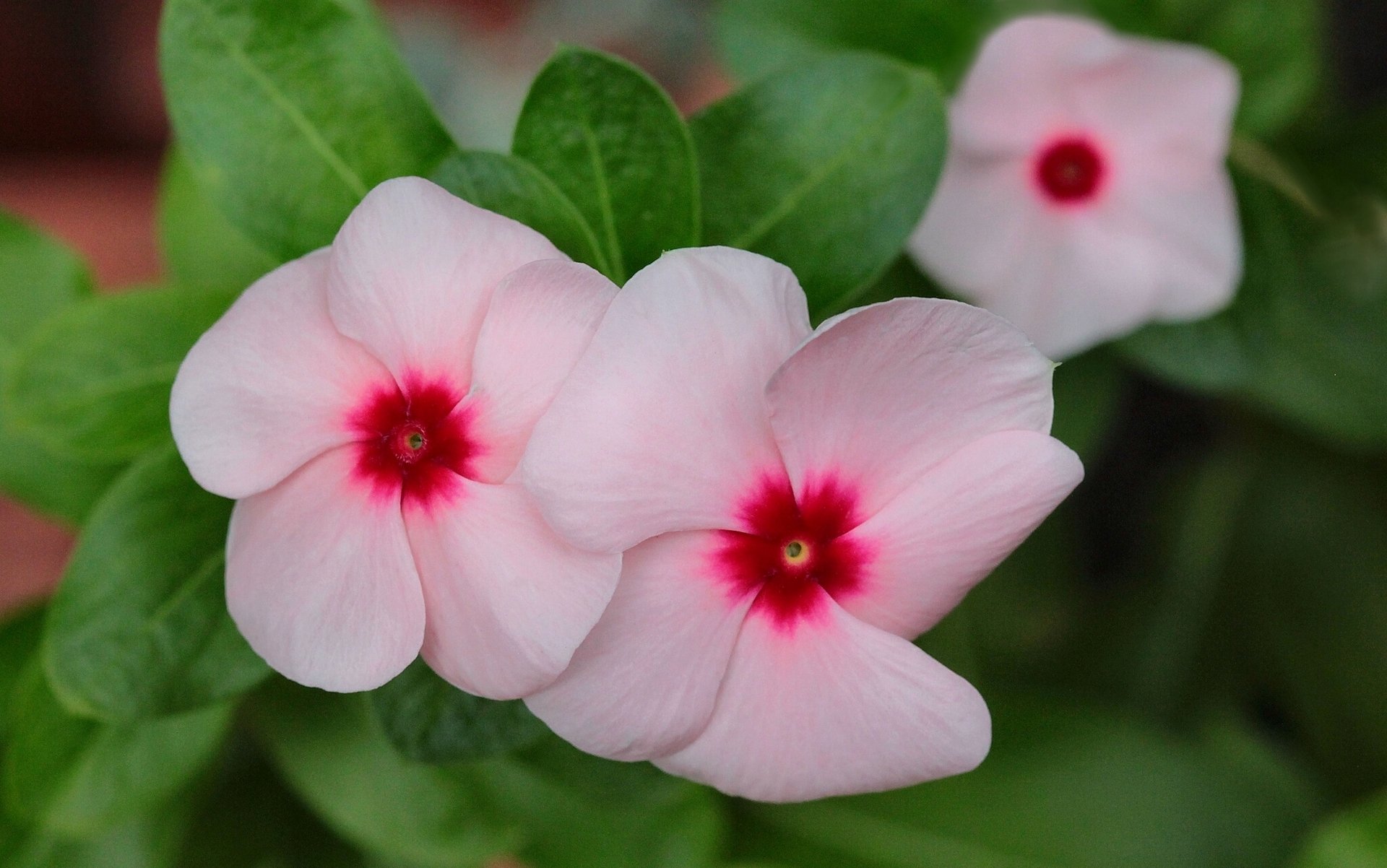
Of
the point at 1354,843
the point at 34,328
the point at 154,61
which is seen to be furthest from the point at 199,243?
the point at 154,61

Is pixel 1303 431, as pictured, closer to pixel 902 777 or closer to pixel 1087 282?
pixel 1087 282


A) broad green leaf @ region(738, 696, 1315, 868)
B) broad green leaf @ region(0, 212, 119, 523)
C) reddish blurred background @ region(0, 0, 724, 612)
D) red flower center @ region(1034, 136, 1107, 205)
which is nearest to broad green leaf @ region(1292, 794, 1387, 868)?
broad green leaf @ region(738, 696, 1315, 868)

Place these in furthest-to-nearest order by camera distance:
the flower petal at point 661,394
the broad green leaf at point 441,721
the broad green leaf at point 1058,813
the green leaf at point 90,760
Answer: the broad green leaf at point 1058,813
the green leaf at point 90,760
the broad green leaf at point 441,721
the flower petal at point 661,394

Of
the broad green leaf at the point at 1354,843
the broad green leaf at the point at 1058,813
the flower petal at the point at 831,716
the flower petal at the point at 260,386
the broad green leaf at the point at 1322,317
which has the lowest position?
the broad green leaf at the point at 1058,813

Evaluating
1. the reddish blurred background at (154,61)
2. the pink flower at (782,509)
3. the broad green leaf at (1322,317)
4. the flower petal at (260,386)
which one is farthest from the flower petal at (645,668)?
the reddish blurred background at (154,61)

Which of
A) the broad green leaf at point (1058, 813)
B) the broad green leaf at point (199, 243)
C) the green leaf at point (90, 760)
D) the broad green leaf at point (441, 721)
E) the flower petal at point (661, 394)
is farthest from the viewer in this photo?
the broad green leaf at point (1058, 813)

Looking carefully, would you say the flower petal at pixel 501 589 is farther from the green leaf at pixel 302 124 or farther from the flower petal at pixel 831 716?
the green leaf at pixel 302 124
